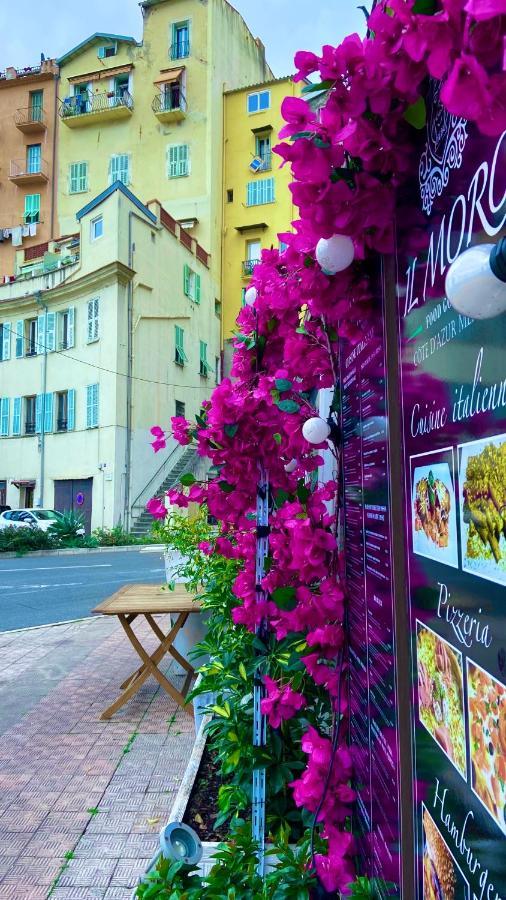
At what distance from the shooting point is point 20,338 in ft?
86.5

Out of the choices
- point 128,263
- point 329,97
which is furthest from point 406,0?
point 128,263

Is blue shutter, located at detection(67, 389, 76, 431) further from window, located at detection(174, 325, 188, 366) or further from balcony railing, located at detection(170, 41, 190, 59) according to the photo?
balcony railing, located at detection(170, 41, 190, 59)

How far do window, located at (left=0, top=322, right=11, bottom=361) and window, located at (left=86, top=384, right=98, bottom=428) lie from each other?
198 inches

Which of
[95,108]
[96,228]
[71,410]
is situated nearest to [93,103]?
[95,108]

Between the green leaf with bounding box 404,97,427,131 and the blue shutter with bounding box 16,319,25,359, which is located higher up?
the blue shutter with bounding box 16,319,25,359

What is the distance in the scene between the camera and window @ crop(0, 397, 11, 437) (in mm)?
26250

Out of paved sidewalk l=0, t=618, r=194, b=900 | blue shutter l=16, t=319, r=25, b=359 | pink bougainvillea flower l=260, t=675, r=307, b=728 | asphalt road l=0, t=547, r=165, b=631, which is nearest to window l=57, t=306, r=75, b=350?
blue shutter l=16, t=319, r=25, b=359

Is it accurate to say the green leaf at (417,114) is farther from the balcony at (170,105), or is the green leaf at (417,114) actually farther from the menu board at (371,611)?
the balcony at (170,105)

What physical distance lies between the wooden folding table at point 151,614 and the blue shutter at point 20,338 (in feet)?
75.9

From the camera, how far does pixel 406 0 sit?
36.1 inches

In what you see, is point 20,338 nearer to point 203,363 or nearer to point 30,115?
point 203,363

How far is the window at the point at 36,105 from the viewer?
105 feet

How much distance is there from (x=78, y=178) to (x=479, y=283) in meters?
33.7

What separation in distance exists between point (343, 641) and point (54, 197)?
33.3 metres
